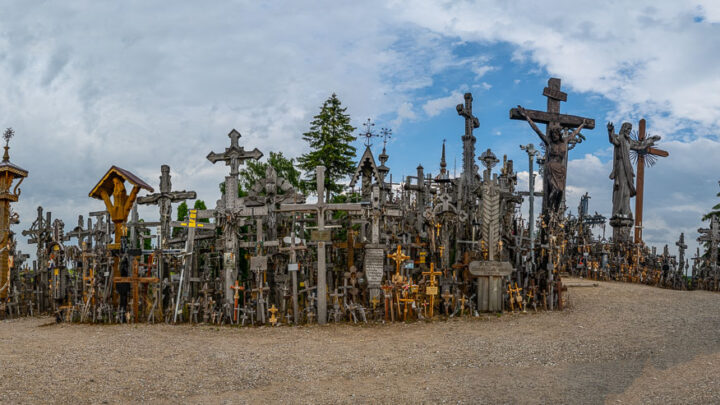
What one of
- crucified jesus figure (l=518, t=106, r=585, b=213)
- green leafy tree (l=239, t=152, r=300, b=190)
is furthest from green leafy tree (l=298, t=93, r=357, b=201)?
crucified jesus figure (l=518, t=106, r=585, b=213)

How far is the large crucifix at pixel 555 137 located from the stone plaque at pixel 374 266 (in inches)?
355

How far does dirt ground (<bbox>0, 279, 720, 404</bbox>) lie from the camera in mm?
8984

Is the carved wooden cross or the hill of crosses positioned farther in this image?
the carved wooden cross

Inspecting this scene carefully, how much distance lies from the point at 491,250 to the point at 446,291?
1914 millimetres

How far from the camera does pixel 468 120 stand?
79.6 feet

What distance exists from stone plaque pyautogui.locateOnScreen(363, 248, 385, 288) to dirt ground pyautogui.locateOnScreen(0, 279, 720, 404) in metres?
1.39

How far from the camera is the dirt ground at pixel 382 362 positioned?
29.5 feet

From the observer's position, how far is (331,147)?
3052 cm

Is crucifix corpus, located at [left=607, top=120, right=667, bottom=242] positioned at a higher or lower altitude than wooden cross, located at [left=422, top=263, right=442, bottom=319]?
higher

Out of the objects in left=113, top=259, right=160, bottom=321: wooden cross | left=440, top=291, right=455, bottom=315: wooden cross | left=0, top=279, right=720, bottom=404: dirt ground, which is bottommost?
left=0, top=279, right=720, bottom=404: dirt ground

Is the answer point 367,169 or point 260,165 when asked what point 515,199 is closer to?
point 367,169

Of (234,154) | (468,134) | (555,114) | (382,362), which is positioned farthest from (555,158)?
(382,362)

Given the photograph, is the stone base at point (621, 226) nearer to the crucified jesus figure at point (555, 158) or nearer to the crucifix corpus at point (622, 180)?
the crucifix corpus at point (622, 180)

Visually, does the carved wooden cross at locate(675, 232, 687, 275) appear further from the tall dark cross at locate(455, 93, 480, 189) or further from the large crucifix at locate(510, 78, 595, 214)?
the tall dark cross at locate(455, 93, 480, 189)
